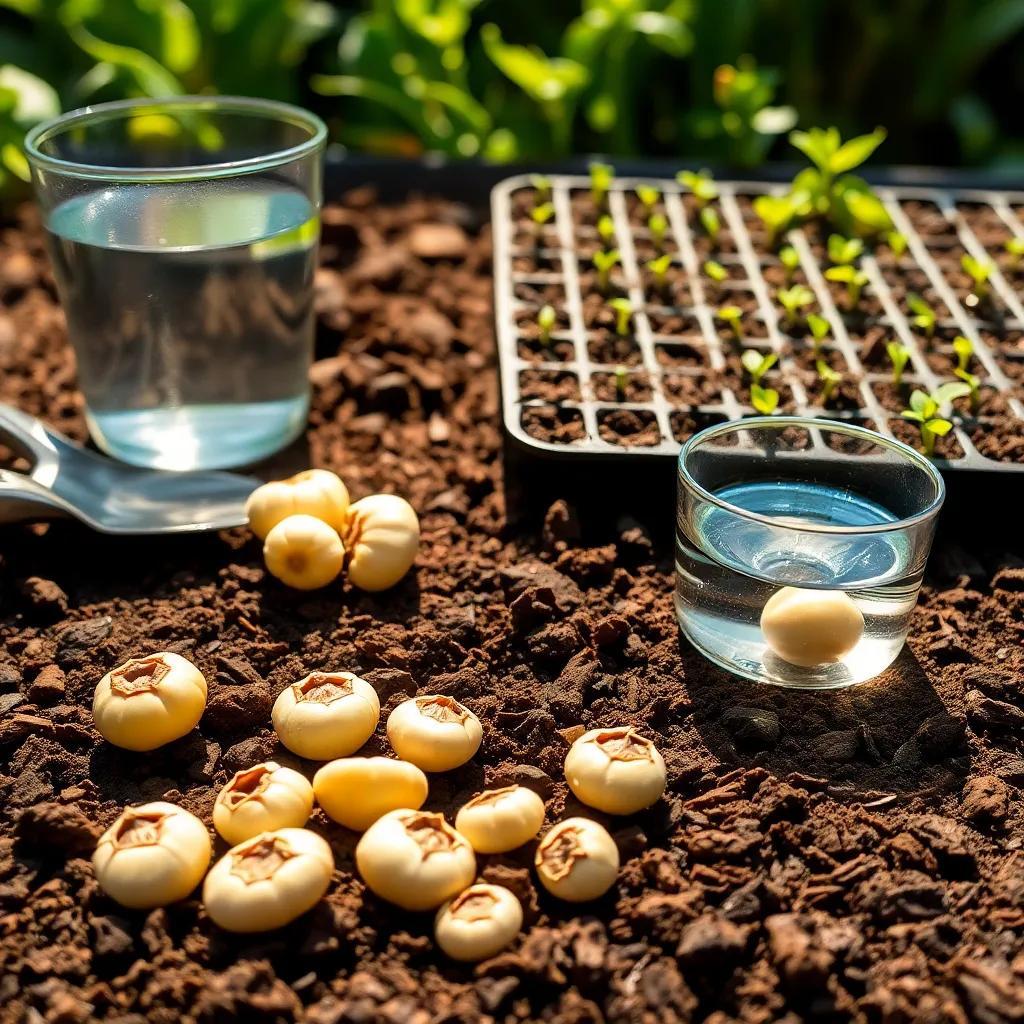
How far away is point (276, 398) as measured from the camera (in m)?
2.04

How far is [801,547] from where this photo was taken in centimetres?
157

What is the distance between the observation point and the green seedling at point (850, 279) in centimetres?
220

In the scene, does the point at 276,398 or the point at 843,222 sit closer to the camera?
the point at 276,398

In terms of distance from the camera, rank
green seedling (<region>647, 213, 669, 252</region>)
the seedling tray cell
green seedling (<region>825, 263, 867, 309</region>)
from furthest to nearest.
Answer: green seedling (<region>647, 213, 669, 252</region>), green seedling (<region>825, 263, 867, 309</region>), the seedling tray cell

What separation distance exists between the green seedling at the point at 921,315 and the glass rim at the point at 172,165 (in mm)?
1008

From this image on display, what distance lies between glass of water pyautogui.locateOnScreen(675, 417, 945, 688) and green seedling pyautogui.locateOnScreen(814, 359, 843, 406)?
0.81ft

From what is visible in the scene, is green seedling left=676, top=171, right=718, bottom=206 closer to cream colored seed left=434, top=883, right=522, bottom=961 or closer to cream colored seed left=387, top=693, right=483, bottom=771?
cream colored seed left=387, top=693, right=483, bottom=771

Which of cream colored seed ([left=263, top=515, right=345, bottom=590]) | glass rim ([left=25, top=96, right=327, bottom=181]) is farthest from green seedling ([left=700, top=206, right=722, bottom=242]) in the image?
cream colored seed ([left=263, top=515, right=345, bottom=590])

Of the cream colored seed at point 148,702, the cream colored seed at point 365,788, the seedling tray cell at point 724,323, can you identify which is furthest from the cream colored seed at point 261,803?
the seedling tray cell at point 724,323

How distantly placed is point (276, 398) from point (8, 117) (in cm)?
108

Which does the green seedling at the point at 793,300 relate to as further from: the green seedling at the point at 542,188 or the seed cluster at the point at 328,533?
the seed cluster at the point at 328,533

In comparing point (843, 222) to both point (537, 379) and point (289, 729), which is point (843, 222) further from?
point (289, 729)

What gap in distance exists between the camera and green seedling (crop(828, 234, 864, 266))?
227cm

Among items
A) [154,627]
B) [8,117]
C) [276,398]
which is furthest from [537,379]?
[8,117]
